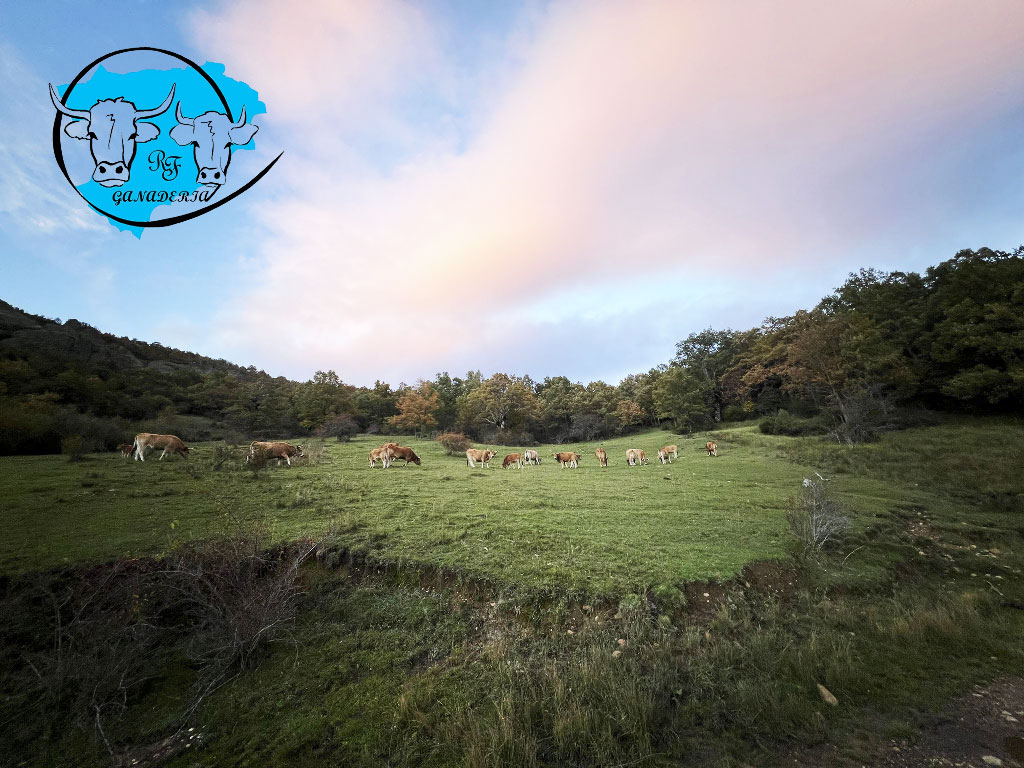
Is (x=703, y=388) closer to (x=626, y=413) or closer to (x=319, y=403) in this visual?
(x=626, y=413)

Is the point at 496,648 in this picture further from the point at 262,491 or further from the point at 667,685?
the point at 262,491

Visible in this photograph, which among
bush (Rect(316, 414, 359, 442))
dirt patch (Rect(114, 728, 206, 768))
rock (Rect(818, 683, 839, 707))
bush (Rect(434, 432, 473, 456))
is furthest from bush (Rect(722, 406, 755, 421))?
dirt patch (Rect(114, 728, 206, 768))

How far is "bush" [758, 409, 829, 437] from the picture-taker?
99.3 ft

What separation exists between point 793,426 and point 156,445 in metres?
42.5

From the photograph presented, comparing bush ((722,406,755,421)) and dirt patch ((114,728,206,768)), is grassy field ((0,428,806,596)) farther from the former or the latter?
bush ((722,406,755,421))

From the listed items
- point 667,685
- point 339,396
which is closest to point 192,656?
point 667,685

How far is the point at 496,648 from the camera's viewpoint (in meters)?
4.89

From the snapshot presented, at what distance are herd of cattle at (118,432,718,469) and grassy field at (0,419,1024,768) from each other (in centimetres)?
462

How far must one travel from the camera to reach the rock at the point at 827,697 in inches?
150

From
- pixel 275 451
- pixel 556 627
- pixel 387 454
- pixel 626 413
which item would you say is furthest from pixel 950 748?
pixel 626 413

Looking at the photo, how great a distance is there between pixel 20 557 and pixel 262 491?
20.9 ft

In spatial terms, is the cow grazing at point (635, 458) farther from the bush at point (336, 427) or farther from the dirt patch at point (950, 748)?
the bush at point (336, 427)

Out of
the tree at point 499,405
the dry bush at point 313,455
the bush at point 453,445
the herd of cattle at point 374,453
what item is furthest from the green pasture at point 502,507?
the tree at point 499,405

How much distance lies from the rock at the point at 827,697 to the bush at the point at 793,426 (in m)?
32.7
